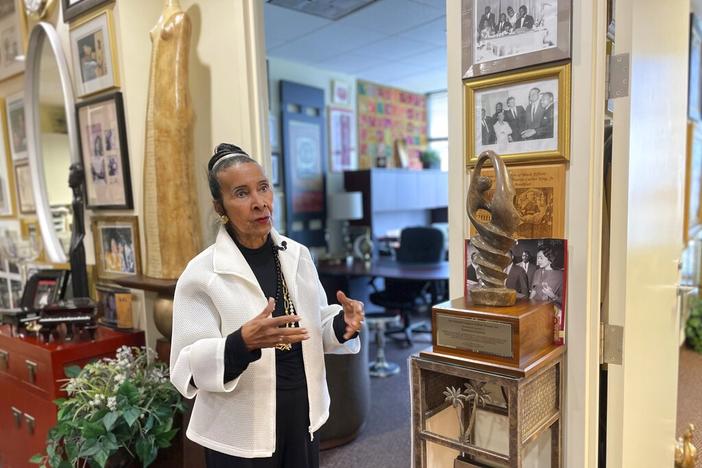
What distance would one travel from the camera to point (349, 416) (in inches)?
104

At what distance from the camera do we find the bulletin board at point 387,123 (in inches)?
227

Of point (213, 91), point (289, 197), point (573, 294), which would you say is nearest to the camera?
point (573, 294)

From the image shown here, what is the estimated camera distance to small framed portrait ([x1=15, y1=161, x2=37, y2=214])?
2900 millimetres

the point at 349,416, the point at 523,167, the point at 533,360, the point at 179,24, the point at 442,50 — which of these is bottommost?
the point at 349,416

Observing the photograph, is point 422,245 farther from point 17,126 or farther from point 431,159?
point 17,126

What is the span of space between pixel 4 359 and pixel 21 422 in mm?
311

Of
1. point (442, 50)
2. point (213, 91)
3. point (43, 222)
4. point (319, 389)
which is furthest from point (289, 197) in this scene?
point (319, 389)

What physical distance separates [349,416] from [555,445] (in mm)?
1521

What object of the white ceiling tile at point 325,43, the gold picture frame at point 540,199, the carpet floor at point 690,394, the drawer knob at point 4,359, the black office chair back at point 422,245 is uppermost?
the white ceiling tile at point 325,43

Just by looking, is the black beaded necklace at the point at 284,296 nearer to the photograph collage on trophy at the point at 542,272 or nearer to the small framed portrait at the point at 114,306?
the photograph collage on trophy at the point at 542,272

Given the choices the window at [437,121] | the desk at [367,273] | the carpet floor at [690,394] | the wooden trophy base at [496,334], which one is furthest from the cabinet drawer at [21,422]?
the window at [437,121]

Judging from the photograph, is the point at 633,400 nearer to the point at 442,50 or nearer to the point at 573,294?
the point at 573,294

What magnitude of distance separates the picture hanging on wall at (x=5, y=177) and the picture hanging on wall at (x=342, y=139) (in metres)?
3.03

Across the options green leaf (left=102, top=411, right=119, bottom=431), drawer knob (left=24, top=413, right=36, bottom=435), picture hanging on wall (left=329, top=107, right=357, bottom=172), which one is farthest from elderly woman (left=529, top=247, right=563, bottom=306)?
picture hanging on wall (left=329, top=107, right=357, bottom=172)
